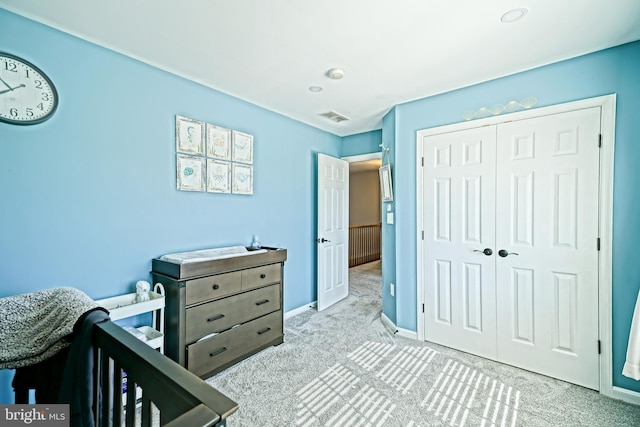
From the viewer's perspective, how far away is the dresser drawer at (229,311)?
212 centimetres

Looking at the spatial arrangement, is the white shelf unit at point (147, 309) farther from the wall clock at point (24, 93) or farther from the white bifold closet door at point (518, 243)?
the white bifold closet door at point (518, 243)

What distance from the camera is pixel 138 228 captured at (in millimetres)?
2166

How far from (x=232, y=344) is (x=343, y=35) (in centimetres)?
255

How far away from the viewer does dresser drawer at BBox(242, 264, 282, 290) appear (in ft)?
Result: 8.24

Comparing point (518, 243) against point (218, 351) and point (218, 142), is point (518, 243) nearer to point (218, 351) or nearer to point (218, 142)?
point (218, 351)

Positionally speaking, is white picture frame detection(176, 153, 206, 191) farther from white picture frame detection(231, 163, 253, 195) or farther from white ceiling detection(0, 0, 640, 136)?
white ceiling detection(0, 0, 640, 136)

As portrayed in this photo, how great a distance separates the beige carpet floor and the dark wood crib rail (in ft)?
2.96

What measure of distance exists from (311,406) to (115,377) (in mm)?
1338

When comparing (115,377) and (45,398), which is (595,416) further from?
(45,398)

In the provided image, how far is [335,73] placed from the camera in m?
2.36

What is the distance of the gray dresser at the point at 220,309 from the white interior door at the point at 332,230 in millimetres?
1063

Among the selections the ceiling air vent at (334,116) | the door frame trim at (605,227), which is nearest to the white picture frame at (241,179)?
the ceiling air vent at (334,116)

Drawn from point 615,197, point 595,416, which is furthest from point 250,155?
point 595,416

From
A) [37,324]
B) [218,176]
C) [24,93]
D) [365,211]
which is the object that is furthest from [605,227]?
[365,211]
